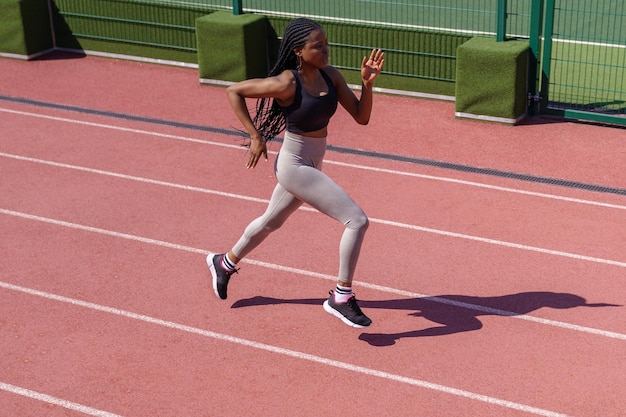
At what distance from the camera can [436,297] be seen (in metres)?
8.69

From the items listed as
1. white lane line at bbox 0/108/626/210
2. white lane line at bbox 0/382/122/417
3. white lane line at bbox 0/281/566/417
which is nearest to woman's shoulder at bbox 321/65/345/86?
white lane line at bbox 0/281/566/417

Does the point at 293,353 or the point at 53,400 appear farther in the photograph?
the point at 293,353

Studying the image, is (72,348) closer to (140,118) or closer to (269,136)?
(269,136)

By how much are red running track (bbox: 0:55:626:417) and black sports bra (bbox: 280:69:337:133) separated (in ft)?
5.28

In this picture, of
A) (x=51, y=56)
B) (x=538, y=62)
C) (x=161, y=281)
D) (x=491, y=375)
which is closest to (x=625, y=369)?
(x=491, y=375)

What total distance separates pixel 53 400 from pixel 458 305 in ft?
10.9

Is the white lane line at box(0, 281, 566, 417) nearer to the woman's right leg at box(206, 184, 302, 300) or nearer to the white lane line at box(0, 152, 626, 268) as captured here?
the woman's right leg at box(206, 184, 302, 300)

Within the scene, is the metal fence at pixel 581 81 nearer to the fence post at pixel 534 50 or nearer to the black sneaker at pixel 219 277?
the fence post at pixel 534 50

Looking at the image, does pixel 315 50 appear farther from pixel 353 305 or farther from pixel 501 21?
pixel 501 21

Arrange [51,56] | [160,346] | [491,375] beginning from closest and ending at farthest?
1. [491,375]
2. [160,346]
3. [51,56]

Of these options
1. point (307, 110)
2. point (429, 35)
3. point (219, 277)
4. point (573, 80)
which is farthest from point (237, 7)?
point (307, 110)

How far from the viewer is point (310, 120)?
7.77 metres

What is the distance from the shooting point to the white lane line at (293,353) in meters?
7.09

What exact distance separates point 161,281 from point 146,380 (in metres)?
1.70
